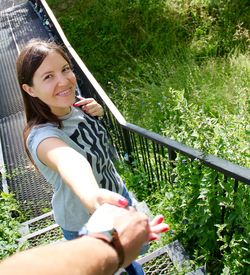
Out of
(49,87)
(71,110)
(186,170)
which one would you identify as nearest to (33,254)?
(49,87)

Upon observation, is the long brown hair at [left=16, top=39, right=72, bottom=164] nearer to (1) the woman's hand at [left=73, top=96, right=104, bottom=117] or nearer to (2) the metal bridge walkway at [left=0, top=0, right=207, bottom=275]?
(1) the woman's hand at [left=73, top=96, right=104, bottom=117]

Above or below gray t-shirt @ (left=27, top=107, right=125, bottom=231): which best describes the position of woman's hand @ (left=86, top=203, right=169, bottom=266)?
above

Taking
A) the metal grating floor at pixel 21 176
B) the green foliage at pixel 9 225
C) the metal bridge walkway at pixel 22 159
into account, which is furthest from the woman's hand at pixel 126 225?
the metal grating floor at pixel 21 176

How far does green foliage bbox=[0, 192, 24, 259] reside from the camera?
3.13m

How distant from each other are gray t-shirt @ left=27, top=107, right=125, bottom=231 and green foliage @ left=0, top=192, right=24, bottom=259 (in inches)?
49.6

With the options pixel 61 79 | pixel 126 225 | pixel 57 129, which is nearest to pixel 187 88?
pixel 61 79

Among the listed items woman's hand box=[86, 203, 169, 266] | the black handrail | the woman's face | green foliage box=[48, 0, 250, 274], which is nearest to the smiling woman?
the woman's face

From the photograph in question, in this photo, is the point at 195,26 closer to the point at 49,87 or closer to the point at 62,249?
the point at 49,87

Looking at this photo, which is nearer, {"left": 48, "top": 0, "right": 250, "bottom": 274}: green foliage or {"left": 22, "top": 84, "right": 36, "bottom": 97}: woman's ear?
{"left": 22, "top": 84, "right": 36, "bottom": 97}: woman's ear

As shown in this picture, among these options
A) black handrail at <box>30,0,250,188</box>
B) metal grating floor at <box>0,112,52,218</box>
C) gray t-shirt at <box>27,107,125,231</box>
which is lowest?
metal grating floor at <box>0,112,52,218</box>

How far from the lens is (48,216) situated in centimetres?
400

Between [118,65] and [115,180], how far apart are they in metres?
7.10

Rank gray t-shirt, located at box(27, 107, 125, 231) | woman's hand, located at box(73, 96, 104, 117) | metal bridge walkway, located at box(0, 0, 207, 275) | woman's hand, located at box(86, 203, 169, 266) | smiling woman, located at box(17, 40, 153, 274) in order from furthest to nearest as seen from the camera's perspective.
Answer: metal bridge walkway, located at box(0, 0, 207, 275), woman's hand, located at box(73, 96, 104, 117), gray t-shirt, located at box(27, 107, 125, 231), smiling woman, located at box(17, 40, 153, 274), woman's hand, located at box(86, 203, 169, 266)

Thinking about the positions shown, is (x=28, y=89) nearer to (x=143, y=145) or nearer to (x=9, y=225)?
(x=143, y=145)
